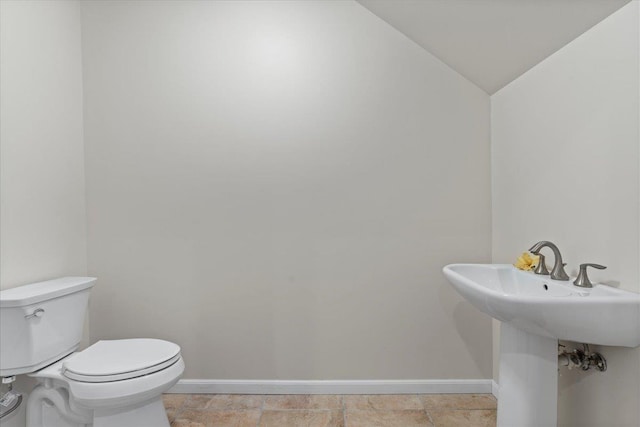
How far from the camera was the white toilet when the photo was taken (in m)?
1.51

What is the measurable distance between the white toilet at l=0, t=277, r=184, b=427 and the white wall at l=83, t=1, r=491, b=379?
0.51m

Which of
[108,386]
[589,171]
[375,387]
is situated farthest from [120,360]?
[589,171]

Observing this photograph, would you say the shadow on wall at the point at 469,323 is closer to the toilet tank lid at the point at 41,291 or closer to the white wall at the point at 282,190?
the white wall at the point at 282,190

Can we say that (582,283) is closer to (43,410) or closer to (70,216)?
(43,410)

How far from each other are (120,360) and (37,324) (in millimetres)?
395

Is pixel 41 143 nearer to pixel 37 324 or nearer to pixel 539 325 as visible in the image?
pixel 37 324

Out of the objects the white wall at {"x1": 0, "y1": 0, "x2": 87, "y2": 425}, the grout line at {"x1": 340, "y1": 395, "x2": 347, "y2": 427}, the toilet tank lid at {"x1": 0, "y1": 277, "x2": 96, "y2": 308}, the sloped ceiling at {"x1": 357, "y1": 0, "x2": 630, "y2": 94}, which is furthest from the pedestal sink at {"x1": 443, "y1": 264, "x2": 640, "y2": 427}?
the white wall at {"x1": 0, "y1": 0, "x2": 87, "y2": 425}

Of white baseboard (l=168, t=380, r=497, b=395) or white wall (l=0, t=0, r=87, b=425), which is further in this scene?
white baseboard (l=168, t=380, r=497, b=395)

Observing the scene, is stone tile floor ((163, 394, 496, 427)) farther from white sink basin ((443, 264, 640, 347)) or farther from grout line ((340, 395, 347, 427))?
white sink basin ((443, 264, 640, 347))

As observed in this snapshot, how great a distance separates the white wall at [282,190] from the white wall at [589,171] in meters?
0.42

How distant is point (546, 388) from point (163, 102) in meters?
2.26

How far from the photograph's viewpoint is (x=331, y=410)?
6.71 ft

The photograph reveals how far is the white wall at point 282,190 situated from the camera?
221 cm

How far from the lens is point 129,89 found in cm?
223
